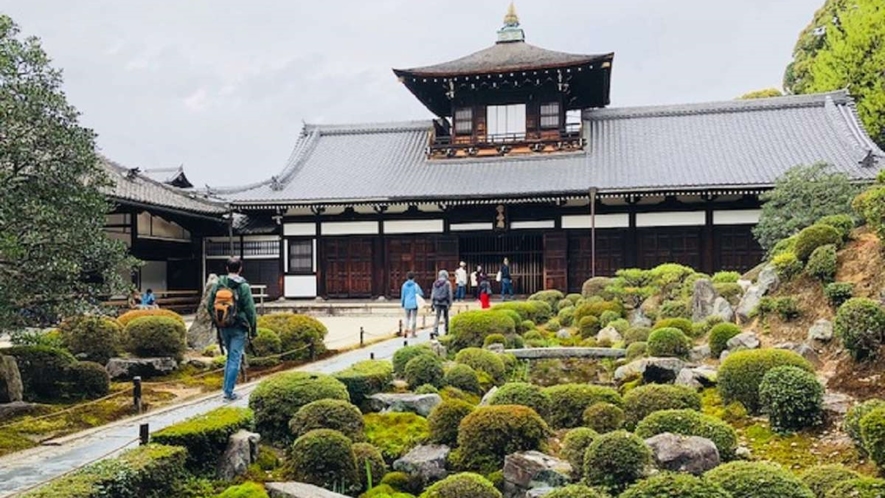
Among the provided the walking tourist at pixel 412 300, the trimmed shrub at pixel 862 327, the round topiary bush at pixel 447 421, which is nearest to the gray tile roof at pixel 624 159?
the walking tourist at pixel 412 300

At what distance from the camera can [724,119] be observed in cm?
2864

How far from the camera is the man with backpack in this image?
8.50 meters

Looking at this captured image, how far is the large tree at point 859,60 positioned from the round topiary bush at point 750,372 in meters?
27.6

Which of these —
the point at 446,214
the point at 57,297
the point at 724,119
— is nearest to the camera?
the point at 57,297

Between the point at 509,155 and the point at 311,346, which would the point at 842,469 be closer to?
the point at 311,346

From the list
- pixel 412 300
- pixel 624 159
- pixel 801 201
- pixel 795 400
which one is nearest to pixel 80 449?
pixel 795 400

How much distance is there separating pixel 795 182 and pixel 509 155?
11213mm

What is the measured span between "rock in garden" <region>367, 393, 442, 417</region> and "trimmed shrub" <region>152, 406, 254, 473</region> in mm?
2413

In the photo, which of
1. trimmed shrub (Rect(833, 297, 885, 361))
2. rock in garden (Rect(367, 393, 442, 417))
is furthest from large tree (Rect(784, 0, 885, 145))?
rock in garden (Rect(367, 393, 442, 417))

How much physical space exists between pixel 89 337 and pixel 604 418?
26.4 feet

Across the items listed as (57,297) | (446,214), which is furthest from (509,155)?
(57,297)

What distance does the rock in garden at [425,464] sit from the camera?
24.8 ft

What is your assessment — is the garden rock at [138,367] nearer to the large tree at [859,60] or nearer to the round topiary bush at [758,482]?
the round topiary bush at [758,482]

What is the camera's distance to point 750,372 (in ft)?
30.1
